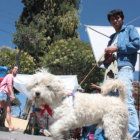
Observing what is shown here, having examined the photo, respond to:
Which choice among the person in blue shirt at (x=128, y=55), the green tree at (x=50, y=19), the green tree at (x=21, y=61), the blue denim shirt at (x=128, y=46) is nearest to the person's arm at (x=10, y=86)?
the person in blue shirt at (x=128, y=55)

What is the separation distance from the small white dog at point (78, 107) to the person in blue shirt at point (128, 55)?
0.28 meters

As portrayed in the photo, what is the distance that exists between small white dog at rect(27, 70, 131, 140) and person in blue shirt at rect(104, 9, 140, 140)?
28 cm

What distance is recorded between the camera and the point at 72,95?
10.1ft

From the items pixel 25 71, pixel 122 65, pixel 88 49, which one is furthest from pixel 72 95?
pixel 88 49

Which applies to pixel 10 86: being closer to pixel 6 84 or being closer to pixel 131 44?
pixel 6 84

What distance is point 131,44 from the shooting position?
3510 mm

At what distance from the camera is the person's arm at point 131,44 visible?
349 centimetres

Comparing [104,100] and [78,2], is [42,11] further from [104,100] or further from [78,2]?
[104,100]

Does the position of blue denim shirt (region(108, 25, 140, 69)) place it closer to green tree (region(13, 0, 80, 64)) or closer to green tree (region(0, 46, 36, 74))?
green tree (region(0, 46, 36, 74))

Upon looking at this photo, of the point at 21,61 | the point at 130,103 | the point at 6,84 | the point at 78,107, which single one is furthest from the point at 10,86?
the point at 21,61

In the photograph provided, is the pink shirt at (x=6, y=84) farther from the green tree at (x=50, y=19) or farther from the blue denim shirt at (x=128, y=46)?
the green tree at (x=50, y=19)

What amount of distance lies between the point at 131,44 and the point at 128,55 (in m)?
0.22

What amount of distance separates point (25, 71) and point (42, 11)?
893cm

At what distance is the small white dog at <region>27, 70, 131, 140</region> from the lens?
2906mm
